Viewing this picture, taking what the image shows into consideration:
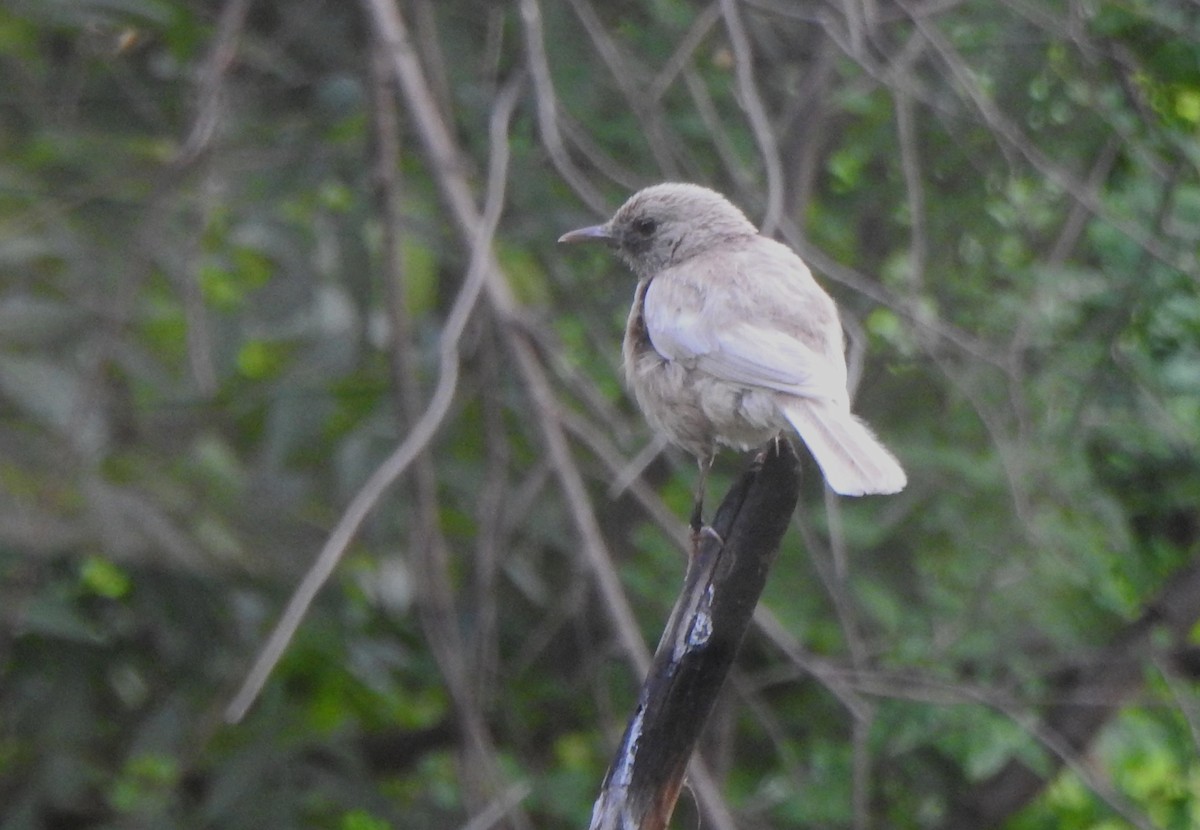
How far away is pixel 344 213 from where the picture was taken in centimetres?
408

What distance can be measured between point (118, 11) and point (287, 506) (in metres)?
1.30

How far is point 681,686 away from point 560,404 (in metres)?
1.32

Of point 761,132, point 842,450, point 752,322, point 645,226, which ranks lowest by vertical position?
point 645,226

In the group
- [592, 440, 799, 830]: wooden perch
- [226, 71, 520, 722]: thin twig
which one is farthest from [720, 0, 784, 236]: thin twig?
[592, 440, 799, 830]: wooden perch

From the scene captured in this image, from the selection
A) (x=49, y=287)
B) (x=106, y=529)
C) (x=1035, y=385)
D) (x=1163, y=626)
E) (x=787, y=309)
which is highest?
(x=787, y=309)

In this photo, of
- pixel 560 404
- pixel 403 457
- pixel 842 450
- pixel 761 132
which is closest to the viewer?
pixel 403 457

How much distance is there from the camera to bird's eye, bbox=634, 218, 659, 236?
4.16 metres

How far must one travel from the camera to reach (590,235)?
3984 millimetres

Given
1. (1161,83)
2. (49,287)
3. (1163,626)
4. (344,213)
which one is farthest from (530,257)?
(1163,626)

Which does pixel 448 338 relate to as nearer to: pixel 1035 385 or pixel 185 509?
pixel 185 509

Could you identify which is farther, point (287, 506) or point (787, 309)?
point (287, 506)

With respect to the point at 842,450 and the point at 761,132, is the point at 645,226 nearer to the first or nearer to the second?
the point at 761,132

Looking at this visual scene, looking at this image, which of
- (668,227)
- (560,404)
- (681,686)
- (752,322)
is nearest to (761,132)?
(752,322)

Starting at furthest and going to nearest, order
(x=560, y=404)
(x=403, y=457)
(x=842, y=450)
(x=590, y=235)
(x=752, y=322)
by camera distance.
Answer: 1. (x=590, y=235)
2. (x=560, y=404)
3. (x=752, y=322)
4. (x=842, y=450)
5. (x=403, y=457)
